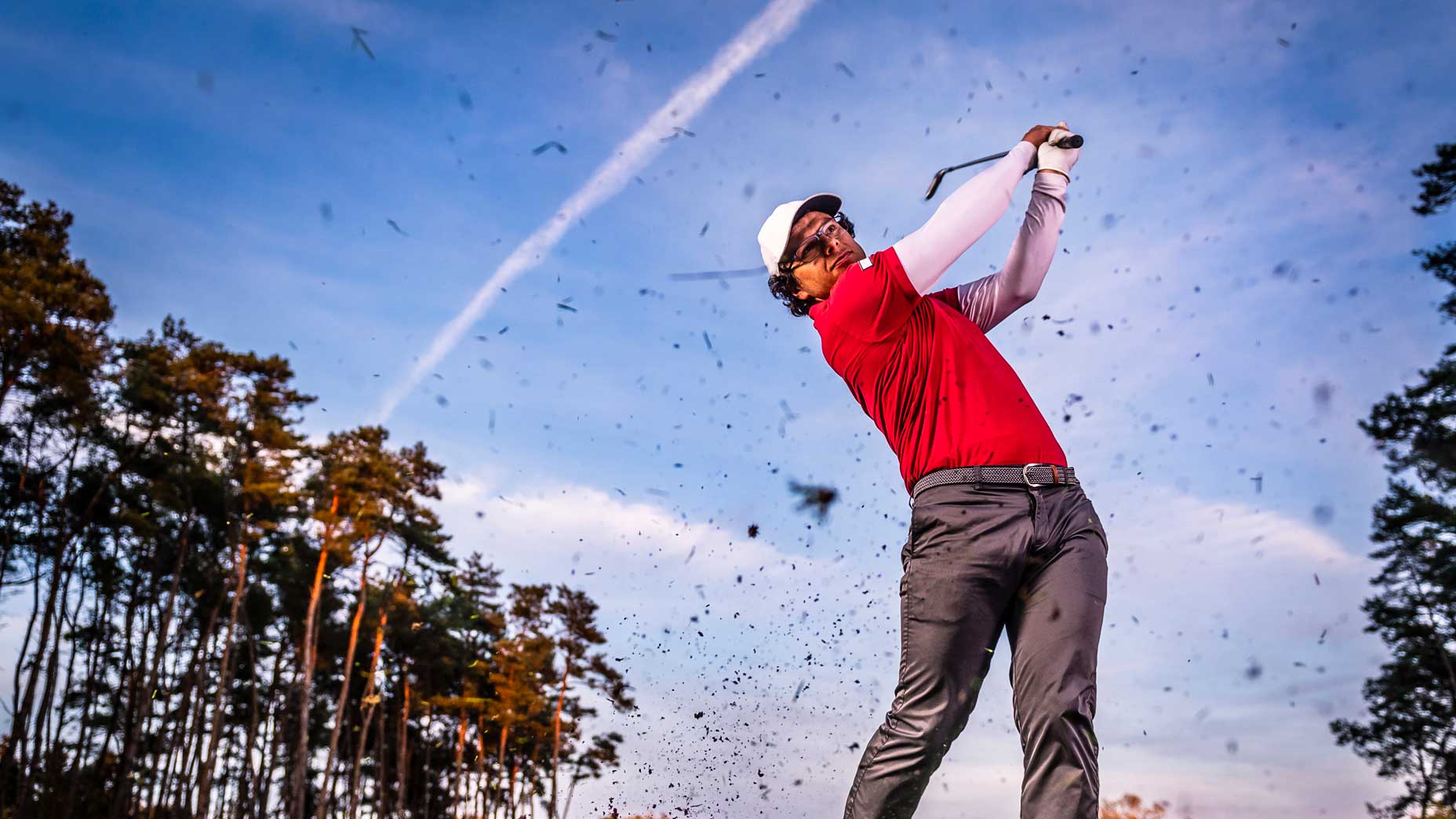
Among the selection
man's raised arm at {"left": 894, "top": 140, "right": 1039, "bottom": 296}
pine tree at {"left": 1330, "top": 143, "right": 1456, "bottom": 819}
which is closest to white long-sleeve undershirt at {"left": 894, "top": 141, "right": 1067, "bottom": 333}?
man's raised arm at {"left": 894, "top": 140, "right": 1039, "bottom": 296}

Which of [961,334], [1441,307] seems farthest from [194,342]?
[1441,307]

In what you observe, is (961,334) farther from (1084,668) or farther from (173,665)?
(173,665)

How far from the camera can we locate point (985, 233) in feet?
9.32

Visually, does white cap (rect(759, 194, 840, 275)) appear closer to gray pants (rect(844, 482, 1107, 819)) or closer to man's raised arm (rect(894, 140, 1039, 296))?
man's raised arm (rect(894, 140, 1039, 296))

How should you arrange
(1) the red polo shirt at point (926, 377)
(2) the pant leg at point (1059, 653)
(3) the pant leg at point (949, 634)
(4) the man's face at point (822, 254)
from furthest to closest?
1. (4) the man's face at point (822, 254)
2. (1) the red polo shirt at point (926, 377)
3. (3) the pant leg at point (949, 634)
4. (2) the pant leg at point (1059, 653)

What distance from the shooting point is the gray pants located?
2.55m

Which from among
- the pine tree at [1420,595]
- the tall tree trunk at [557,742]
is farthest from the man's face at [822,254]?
the tall tree trunk at [557,742]

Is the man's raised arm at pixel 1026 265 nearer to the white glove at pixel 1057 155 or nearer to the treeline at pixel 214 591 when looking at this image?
the white glove at pixel 1057 155

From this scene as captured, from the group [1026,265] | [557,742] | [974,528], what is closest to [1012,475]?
[974,528]

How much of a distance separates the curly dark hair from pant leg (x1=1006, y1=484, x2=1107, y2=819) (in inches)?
49.0

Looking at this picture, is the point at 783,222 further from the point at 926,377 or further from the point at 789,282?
the point at 926,377

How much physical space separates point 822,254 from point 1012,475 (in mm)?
1092

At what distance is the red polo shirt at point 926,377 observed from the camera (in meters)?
2.77

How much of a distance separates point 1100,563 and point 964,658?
47 centimetres
